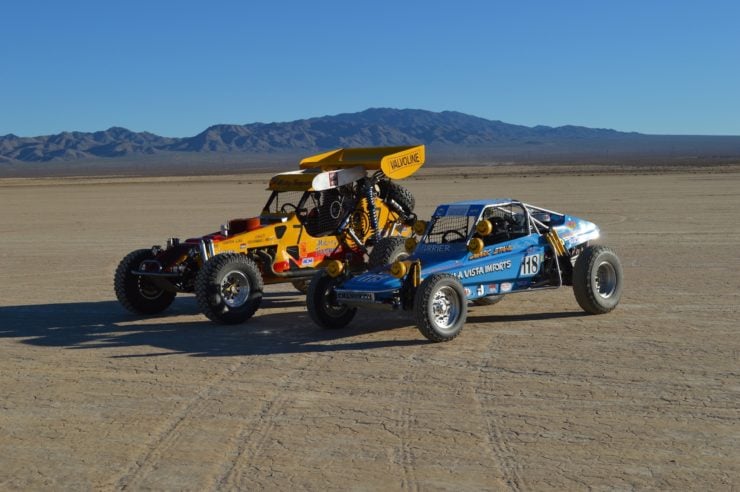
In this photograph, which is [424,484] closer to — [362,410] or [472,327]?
[362,410]

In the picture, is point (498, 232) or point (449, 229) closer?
point (498, 232)

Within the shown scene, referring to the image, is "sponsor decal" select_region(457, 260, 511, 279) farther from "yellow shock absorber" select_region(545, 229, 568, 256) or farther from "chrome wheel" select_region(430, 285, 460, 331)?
"yellow shock absorber" select_region(545, 229, 568, 256)

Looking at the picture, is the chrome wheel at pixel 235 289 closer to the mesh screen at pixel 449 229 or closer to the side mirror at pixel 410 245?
the side mirror at pixel 410 245

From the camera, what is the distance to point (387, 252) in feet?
43.4

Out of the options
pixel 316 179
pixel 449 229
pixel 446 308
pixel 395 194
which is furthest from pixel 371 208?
pixel 446 308

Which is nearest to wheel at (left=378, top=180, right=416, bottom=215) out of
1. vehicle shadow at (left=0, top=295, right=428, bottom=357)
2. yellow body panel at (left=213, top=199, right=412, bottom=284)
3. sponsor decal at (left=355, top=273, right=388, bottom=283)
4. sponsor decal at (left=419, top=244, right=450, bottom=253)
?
yellow body panel at (left=213, top=199, right=412, bottom=284)

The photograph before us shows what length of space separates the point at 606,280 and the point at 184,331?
17.8 ft

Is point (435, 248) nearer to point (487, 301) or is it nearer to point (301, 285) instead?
point (487, 301)

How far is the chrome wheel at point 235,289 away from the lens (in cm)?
1206

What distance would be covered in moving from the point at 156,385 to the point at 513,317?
5.03m

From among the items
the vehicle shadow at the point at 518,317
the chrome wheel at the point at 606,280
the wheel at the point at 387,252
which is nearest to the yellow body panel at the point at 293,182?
the wheel at the point at 387,252

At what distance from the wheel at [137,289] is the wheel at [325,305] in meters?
2.93

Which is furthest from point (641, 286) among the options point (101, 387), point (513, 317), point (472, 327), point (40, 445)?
point (40, 445)

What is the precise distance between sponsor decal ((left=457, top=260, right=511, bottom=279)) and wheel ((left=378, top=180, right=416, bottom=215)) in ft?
12.1
